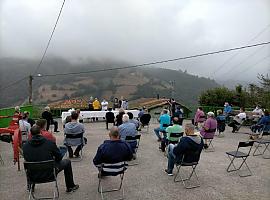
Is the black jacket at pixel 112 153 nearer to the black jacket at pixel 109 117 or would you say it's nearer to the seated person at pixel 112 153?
the seated person at pixel 112 153

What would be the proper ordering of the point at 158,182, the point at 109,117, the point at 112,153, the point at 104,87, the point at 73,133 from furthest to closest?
1. the point at 104,87
2. the point at 109,117
3. the point at 73,133
4. the point at 158,182
5. the point at 112,153

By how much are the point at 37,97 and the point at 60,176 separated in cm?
6873

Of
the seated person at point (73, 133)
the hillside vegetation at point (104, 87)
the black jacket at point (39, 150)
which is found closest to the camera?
the black jacket at point (39, 150)

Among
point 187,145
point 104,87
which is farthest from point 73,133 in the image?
point 104,87

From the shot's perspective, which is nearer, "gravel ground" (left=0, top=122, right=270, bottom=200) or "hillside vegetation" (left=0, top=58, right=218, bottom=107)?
"gravel ground" (left=0, top=122, right=270, bottom=200)

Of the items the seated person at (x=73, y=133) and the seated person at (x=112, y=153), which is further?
the seated person at (x=73, y=133)

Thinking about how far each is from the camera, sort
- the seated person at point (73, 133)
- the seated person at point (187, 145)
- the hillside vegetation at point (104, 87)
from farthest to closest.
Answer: the hillside vegetation at point (104, 87) < the seated person at point (73, 133) < the seated person at point (187, 145)

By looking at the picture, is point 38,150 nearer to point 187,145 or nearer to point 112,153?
point 112,153

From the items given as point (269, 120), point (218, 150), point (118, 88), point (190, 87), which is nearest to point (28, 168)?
point (218, 150)

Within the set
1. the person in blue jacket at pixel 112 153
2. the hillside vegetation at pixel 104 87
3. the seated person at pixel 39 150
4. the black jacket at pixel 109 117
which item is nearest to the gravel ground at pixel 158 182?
the person in blue jacket at pixel 112 153

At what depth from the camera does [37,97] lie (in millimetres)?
Result: 71875

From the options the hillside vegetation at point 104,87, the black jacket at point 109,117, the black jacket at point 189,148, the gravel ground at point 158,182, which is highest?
the hillside vegetation at point 104,87

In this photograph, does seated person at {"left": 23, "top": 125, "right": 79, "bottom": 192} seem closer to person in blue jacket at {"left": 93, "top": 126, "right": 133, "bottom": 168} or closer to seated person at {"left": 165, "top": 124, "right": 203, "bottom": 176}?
person in blue jacket at {"left": 93, "top": 126, "right": 133, "bottom": 168}

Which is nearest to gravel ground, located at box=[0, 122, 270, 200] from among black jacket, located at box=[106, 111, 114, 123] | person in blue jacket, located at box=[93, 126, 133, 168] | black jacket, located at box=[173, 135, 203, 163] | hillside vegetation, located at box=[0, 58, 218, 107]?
black jacket, located at box=[173, 135, 203, 163]
